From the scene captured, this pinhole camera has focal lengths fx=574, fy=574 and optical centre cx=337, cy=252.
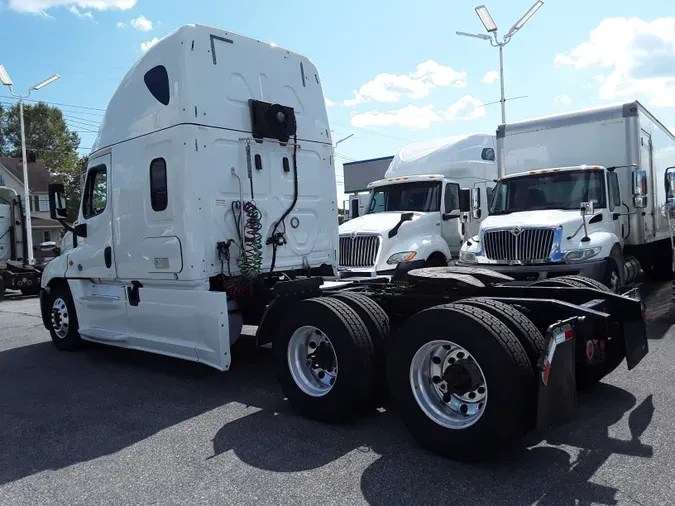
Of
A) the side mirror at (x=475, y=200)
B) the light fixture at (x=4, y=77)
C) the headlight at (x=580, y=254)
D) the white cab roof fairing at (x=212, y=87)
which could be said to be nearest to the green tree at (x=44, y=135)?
the light fixture at (x=4, y=77)

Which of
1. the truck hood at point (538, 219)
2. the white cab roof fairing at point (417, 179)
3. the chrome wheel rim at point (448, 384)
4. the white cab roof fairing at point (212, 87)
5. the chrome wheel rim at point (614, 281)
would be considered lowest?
the chrome wheel rim at point (448, 384)

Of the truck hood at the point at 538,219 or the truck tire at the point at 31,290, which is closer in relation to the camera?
the truck hood at the point at 538,219

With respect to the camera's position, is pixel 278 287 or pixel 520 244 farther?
pixel 520 244

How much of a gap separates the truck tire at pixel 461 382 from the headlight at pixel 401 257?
20.1 feet

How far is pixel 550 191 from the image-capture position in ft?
31.8

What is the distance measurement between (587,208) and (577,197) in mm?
643

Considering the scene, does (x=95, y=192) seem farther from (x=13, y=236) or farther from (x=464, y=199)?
(x=13, y=236)

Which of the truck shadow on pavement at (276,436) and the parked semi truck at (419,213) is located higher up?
the parked semi truck at (419,213)

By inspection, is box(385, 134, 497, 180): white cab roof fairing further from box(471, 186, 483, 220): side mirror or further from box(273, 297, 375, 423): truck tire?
box(273, 297, 375, 423): truck tire

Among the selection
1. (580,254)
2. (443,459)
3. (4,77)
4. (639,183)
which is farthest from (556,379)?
(4,77)

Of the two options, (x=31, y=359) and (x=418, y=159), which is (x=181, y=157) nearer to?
(x=31, y=359)

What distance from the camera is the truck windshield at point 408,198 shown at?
456 inches

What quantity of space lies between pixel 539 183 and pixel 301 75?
485 cm

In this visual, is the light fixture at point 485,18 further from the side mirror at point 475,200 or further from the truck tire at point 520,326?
the truck tire at point 520,326
